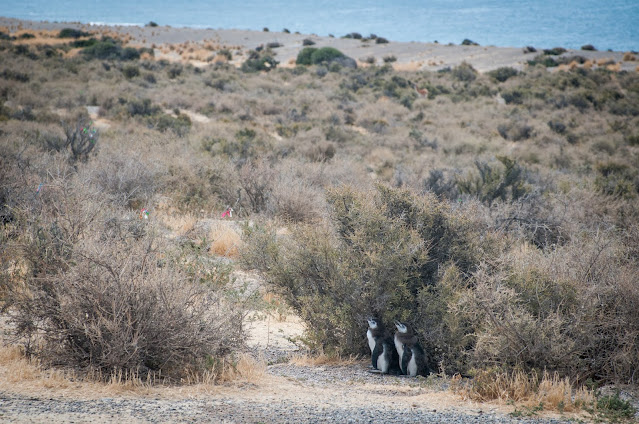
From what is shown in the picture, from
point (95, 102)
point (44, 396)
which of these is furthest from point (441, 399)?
point (95, 102)

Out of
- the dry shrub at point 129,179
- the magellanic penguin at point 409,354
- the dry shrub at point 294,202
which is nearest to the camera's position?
the magellanic penguin at point 409,354

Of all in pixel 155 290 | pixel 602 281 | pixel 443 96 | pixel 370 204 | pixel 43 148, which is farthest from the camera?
pixel 443 96

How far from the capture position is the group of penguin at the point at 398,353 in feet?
19.3

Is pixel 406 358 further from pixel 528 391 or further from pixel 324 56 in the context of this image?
pixel 324 56

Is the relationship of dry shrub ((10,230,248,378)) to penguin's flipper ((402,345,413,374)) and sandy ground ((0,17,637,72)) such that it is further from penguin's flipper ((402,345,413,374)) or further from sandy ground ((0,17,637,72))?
sandy ground ((0,17,637,72))

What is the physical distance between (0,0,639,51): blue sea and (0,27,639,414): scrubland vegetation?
5872 centimetres

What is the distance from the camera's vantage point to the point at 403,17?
144250 millimetres

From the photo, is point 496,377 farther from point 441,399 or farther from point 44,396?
point 44,396

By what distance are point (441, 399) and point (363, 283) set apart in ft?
5.10

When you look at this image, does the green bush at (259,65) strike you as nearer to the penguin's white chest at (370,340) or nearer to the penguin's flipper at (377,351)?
the penguin's white chest at (370,340)

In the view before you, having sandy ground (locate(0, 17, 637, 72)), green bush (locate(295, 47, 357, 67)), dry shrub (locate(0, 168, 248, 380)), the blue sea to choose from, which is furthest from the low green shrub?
dry shrub (locate(0, 168, 248, 380))

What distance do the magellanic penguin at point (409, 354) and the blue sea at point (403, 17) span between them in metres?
70.3

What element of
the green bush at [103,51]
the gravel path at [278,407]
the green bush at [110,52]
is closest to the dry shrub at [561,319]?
the gravel path at [278,407]

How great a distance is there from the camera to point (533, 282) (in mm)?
5859
